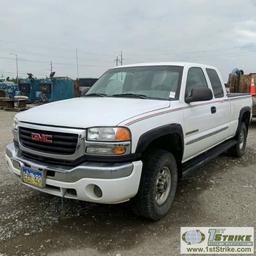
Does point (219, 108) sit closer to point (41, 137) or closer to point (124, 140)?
point (124, 140)

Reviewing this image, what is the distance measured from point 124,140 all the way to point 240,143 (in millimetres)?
4457

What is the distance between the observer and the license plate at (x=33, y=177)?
342 centimetres

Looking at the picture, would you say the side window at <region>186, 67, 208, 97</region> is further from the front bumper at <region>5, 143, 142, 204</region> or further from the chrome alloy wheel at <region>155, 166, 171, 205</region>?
the front bumper at <region>5, 143, 142, 204</region>

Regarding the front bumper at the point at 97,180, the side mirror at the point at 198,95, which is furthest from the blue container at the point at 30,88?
the front bumper at the point at 97,180

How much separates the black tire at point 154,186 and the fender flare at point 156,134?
24 cm

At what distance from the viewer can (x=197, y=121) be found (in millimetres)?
4551

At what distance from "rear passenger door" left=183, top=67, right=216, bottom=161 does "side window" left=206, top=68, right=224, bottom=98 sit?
0.27 m

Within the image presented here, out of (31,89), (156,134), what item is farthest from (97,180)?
(31,89)

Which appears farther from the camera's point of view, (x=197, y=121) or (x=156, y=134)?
(x=197, y=121)

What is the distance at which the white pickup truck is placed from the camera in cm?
319

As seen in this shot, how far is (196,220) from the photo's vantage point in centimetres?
389

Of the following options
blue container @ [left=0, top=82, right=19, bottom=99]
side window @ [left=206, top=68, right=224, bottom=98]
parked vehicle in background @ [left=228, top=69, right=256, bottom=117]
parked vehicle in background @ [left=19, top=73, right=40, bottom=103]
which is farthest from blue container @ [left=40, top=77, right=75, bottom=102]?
side window @ [left=206, top=68, right=224, bottom=98]

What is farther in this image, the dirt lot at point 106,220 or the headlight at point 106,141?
the dirt lot at point 106,220

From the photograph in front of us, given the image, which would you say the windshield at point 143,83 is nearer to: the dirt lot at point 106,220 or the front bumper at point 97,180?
the front bumper at point 97,180
